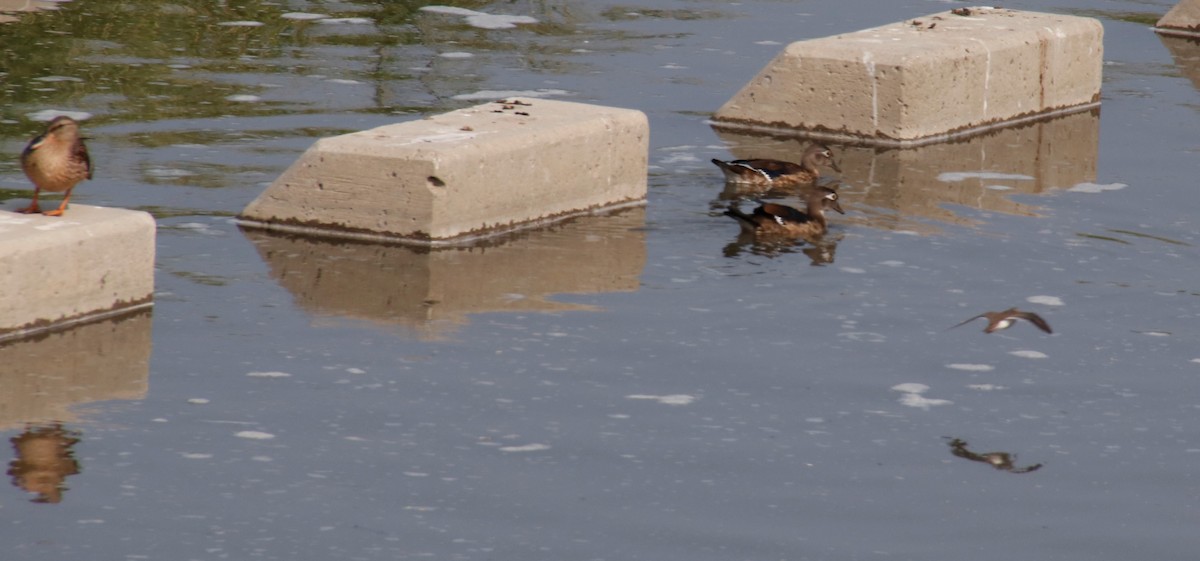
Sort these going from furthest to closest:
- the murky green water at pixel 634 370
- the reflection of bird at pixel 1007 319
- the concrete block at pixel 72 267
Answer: the reflection of bird at pixel 1007 319 → the concrete block at pixel 72 267 → the murky green water at pixel 634 370

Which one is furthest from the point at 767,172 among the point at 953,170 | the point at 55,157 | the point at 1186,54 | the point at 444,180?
the point at 1186,54

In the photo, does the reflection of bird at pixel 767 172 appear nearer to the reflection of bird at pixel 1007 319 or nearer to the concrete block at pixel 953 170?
the concrete block at pixel 953 170

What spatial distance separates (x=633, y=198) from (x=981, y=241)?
7.58 ft

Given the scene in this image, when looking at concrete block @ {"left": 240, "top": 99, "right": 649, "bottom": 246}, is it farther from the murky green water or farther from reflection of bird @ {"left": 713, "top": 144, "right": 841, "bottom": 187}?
reflection of bird @ {"left": 713, "top": 144, "right": 841, "bottom": 187}

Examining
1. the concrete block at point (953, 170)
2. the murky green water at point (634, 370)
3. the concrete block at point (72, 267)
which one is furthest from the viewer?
the concrete block at point (953, 170)

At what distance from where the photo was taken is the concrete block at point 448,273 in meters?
11.0

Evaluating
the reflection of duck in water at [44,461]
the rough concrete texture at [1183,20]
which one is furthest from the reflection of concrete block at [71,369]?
the rough concrete texture at [1183,20]

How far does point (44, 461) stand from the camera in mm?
8445

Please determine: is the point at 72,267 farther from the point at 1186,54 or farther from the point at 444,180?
the point at 1186,54

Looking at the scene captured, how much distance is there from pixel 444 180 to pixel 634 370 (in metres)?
2.49

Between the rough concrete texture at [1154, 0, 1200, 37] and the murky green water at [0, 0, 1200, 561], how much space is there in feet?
17.5

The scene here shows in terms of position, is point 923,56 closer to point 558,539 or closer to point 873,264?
point 873,264

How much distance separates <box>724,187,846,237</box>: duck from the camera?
1273 centimetres

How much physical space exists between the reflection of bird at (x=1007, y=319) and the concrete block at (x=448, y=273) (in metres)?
2.01
